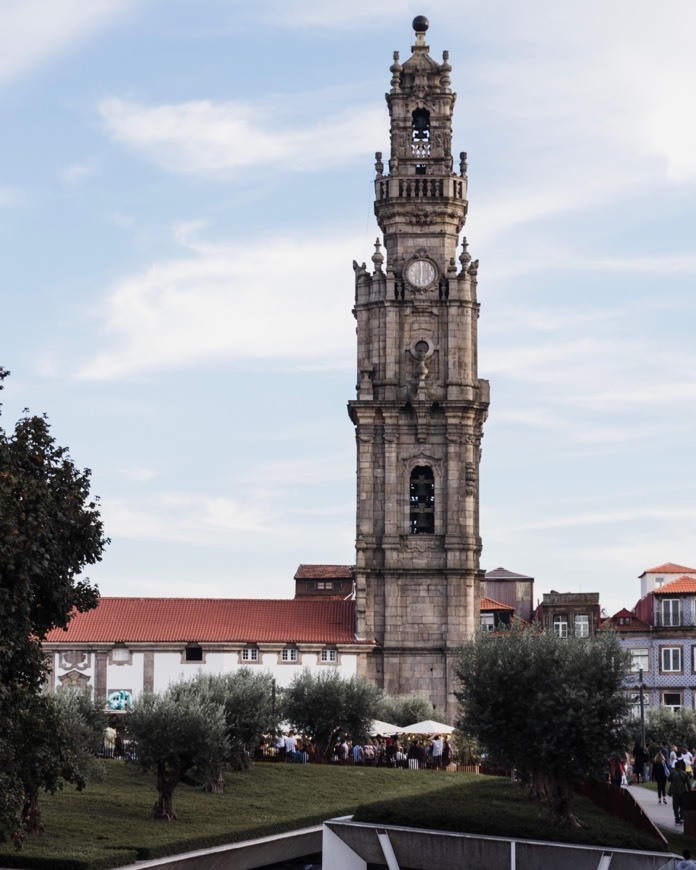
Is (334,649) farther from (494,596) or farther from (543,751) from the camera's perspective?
(543,751)

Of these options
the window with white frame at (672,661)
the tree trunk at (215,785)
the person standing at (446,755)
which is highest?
the window with white frame at (672,661)

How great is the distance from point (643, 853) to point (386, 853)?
21.5 ft

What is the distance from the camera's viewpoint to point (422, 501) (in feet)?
281

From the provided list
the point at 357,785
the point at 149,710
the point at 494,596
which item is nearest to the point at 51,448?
the point at 149,710

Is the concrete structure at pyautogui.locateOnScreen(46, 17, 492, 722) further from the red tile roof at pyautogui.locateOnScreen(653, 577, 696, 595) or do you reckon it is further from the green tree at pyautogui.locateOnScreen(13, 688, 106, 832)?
the green tree at pyautogui.locateOnScreen(13, 688, 106, 832)

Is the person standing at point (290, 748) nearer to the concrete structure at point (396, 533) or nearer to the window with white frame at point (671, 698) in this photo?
the concrete structure at point (396, 533)

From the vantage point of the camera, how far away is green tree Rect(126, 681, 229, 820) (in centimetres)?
4759

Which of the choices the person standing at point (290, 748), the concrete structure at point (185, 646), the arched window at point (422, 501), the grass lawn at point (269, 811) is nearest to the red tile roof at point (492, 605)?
the concrete structure at point (185, 646)

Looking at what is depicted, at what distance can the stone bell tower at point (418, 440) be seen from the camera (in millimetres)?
83812

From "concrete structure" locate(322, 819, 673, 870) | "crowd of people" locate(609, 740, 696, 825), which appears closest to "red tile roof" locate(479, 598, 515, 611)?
"crowd of people" locate(609, 740, 696, 825)

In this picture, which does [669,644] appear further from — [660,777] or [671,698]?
[660,777]

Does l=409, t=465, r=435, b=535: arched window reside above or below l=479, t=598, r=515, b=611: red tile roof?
above

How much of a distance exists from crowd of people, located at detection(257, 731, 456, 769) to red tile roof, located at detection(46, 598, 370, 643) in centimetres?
1810

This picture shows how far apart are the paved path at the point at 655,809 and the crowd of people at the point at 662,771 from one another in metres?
0.34
